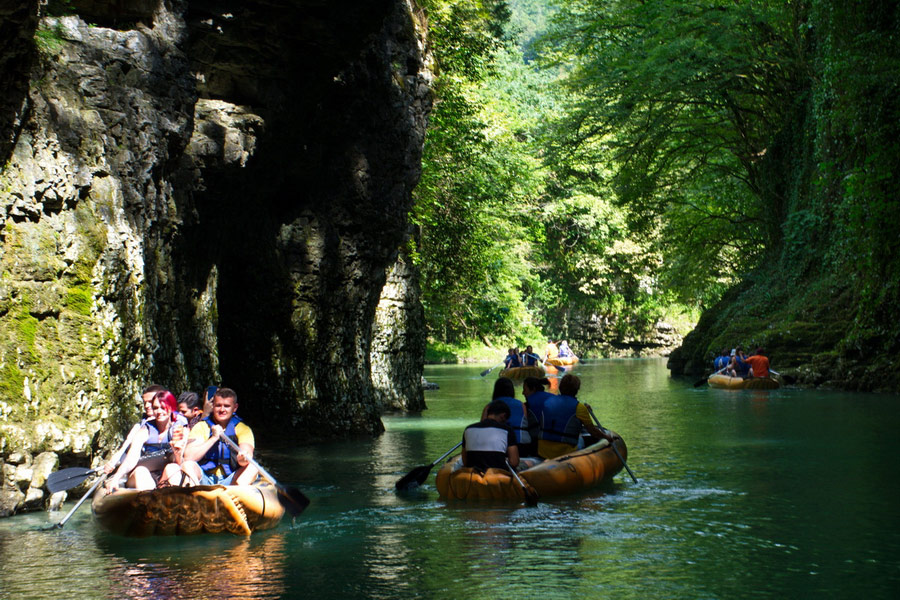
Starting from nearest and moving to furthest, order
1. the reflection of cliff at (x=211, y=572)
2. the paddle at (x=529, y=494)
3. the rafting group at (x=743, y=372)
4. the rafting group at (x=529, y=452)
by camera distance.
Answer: the reflection of cliff at (x=211, y=572), the paddle at (x=529, y=494), the rafting group at (x=529, y=452), the rafting group at (x=743, y=372)

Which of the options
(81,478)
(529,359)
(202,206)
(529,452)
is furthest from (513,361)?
(81,478)

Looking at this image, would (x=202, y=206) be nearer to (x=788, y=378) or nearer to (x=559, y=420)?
(x=559, y=420)

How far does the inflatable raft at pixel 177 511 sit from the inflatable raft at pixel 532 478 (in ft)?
8.37

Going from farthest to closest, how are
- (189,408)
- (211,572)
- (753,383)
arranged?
1. (753,383)
2. (189,408)
3. (211,572)

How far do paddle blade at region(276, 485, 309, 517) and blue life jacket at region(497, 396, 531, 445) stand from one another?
2.91 m

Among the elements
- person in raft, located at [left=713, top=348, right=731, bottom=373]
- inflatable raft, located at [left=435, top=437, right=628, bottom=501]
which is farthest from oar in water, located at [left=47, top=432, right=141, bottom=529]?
person in raft, located at [left=713, top=348, right=731, bottom=373]

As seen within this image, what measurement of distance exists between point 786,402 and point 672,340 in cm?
3829

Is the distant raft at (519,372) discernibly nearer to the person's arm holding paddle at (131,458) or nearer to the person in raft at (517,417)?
the person in raft at (517,417)

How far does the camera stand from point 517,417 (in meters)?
12.3

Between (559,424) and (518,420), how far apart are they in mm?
701

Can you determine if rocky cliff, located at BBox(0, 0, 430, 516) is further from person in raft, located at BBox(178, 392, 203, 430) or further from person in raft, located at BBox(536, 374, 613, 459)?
person in raft, located at BBox(536, 374, 613, 459)

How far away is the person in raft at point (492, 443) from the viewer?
36.4 feet

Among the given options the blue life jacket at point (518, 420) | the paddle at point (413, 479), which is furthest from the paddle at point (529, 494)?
the paddle at point (413, 479)

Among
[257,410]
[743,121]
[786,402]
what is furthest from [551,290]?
[257,410]
